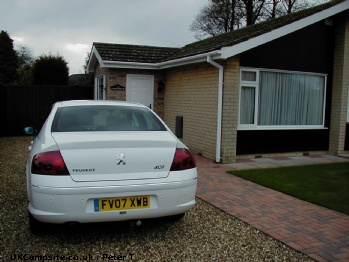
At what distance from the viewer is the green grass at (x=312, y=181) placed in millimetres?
5648

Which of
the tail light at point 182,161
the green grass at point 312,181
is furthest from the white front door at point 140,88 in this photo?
the tail light at point 182,161

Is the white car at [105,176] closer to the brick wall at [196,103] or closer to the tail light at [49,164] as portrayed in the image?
the tail light at [49,164]

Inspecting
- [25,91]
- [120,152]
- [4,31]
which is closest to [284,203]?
[120,152]

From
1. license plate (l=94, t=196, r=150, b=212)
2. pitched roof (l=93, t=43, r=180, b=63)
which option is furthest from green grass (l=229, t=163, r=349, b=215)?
pitched roof (l=93, t=43, r=180, b=63)

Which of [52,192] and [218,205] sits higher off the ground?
[52,192]

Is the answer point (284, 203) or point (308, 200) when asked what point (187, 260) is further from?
point (308, 200)

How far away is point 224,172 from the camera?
7.68 meters

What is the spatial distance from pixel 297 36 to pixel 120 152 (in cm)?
776

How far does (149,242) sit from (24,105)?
1232 cm

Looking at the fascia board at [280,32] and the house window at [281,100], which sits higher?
the fascia board at [280,32]

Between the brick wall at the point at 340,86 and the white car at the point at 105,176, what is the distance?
7.76 meters

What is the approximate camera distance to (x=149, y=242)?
3.86 metres

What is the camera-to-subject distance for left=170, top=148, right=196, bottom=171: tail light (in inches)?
147

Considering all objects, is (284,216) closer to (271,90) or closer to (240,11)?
(271,90)
